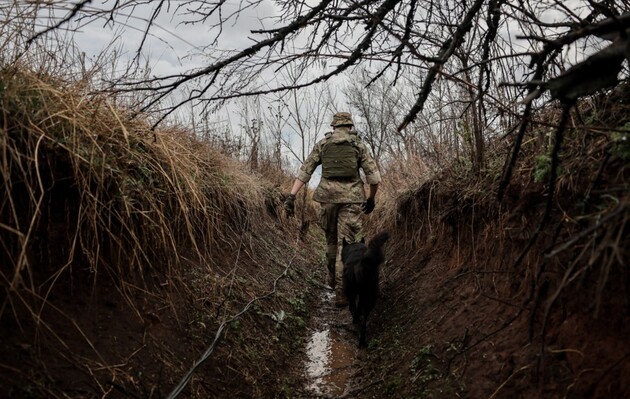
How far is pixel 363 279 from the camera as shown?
13.3 feet

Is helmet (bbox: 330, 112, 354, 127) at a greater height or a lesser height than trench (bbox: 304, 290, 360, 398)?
greater

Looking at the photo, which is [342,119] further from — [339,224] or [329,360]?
[329,360]

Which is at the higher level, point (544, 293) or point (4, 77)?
point (4, 77)

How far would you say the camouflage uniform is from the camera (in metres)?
5.54

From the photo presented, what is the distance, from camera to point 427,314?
3.59 meters

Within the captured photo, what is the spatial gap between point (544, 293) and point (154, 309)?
233 centimetres

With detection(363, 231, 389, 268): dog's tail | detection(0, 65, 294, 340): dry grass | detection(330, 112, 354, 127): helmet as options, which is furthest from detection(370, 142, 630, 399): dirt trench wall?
detection(0, 65, 294, 340): dry grass

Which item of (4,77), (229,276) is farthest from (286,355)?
(4,77)

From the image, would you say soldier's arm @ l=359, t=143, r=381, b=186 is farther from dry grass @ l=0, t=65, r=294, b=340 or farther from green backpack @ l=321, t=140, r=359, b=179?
dry grass @ l=0, t=65, r=294, b=340

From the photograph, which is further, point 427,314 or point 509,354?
point 427,314

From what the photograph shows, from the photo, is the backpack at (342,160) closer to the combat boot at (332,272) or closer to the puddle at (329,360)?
the combat boot at (332,272)

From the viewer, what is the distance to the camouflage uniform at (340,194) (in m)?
5.54

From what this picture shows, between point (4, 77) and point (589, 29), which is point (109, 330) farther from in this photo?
point (589, 29)

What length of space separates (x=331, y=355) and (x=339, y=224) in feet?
6.75
